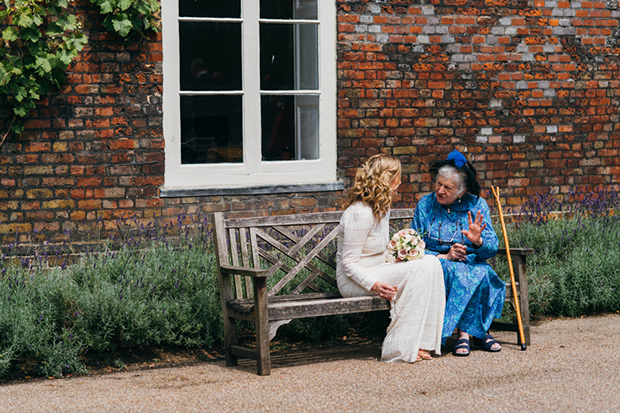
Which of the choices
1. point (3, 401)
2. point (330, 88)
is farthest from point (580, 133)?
point (3, 401)

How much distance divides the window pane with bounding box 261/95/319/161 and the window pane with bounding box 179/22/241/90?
40cm

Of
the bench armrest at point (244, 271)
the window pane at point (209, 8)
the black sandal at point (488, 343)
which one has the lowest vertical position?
the black sandal at point (488, 343)

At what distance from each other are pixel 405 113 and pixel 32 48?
11.5ft

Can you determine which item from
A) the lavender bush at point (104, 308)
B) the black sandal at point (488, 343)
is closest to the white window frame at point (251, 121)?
the lavender bush at point (104, 308)

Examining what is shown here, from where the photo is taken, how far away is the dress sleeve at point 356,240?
18.6ft

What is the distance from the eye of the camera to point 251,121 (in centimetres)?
799

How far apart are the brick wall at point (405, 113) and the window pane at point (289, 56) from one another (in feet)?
0.93

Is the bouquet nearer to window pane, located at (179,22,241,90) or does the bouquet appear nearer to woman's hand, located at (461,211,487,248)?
woman's hand, located at (461,211,487,248)

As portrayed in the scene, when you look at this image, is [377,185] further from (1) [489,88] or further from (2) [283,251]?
(1) [489,88]

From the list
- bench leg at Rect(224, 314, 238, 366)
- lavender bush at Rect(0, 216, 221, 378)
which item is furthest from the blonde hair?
lavender bush at Rect(0, 216, 221, 378)

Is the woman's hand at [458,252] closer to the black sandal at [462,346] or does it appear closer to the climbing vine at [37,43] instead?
the black sandal at [462,346]

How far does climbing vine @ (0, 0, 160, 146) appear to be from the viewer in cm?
704

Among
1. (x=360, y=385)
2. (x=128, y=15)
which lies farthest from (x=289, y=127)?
(x=360, y=385)

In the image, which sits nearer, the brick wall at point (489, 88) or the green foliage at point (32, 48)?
the green foliage at point (32, 48)
